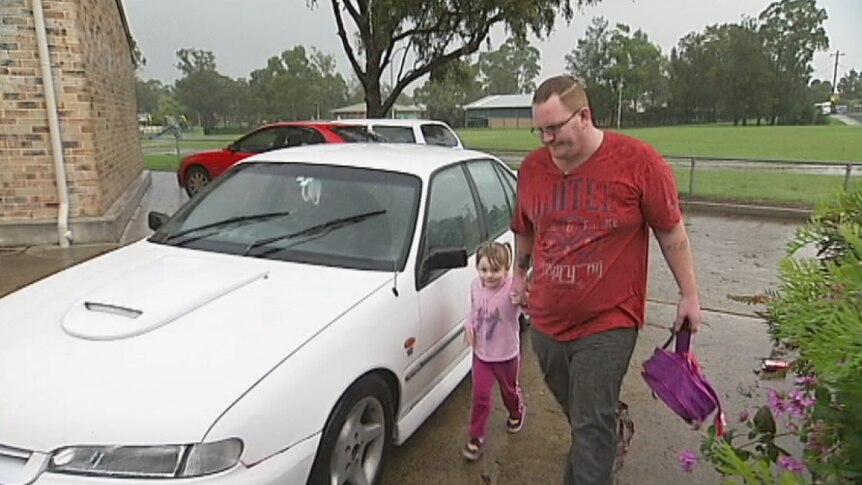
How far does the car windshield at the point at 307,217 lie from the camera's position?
2826 millimetres

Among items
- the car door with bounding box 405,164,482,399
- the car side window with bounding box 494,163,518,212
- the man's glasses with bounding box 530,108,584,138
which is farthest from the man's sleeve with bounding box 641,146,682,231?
the car side window with bounding box 494,163,518,212

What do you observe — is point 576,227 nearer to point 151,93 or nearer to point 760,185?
point 760,185

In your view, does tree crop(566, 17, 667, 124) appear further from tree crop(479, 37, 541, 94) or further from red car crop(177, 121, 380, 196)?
red car crop(177, 121, 380, 196)

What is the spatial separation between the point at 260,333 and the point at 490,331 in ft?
3.85

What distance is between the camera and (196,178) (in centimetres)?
1142

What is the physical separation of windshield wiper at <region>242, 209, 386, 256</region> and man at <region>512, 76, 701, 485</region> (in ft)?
3.41

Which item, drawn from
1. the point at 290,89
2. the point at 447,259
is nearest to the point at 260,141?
the point at 447,259

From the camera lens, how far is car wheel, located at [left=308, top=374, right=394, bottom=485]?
2111 mm

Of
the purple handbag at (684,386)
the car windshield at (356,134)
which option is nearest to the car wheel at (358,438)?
the purple handbag at (684,386)

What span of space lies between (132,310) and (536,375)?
2.61m

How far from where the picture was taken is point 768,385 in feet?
12.3

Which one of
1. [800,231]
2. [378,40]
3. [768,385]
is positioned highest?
[378,40]

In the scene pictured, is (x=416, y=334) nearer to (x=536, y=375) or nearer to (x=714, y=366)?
(x=536, y=375)

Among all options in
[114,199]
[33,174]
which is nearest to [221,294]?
[33,174]
